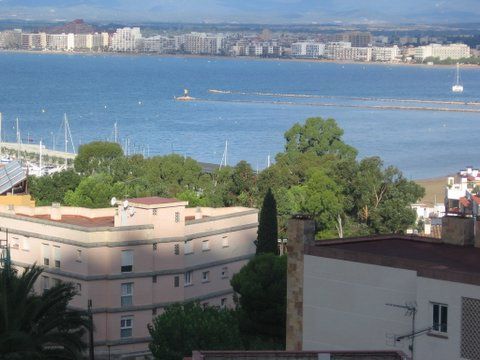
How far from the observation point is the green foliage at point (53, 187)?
27013mm

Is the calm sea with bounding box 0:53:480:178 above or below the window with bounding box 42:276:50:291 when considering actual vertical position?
below

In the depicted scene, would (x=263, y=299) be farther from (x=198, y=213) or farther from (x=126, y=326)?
(x=198, y=213)

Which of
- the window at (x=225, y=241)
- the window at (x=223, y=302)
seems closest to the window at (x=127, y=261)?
the window at (x=223, y=302)

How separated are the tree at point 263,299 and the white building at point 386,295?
18.0ft

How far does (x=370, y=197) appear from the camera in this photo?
2509 centimetres

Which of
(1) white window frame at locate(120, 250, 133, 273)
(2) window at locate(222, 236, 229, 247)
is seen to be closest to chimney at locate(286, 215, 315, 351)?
(1) white window frame at locate(120, 250, 133, 273)

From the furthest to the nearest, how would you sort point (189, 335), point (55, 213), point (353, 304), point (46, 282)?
point (55, 213) < point (46, 282) < point (189, 335) < point (353, 304)

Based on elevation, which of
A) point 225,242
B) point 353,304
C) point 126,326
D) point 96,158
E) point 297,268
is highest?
point 297,268

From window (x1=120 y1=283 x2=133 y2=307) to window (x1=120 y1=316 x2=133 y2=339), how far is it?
20cm

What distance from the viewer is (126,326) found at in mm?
17141

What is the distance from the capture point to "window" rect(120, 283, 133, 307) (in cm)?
1730

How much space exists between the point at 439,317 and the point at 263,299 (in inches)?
281

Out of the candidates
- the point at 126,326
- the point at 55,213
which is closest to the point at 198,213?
the point at 55,213

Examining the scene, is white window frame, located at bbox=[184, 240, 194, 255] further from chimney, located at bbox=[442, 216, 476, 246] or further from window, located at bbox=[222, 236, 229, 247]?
chimney, located at bbox=[442, 216, 476, 246]
